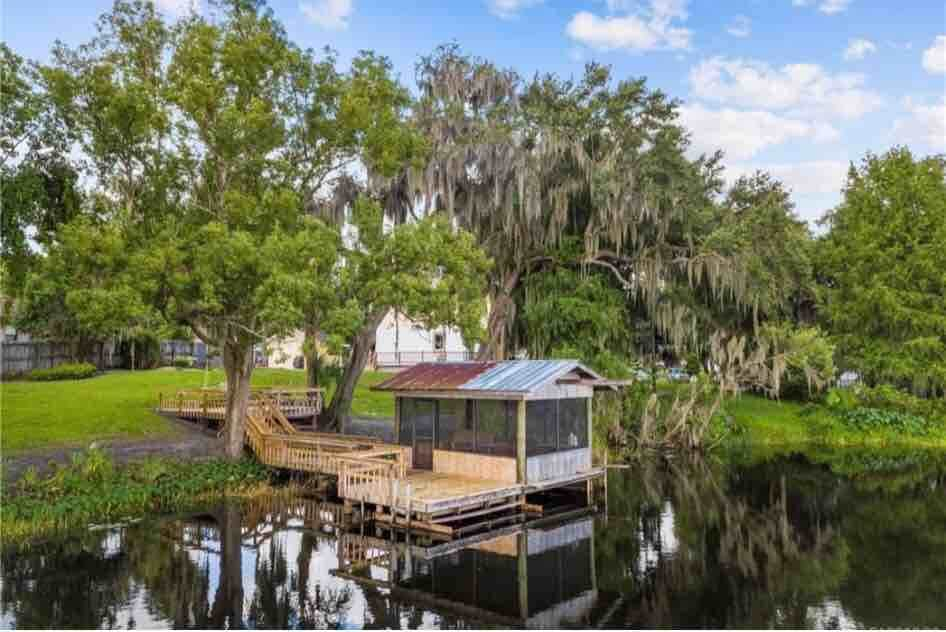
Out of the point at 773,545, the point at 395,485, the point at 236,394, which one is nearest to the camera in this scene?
the point at 773,545

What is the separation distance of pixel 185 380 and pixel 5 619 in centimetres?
2445

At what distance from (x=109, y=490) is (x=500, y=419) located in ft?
31.1

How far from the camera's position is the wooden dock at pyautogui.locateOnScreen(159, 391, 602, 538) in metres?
14.6

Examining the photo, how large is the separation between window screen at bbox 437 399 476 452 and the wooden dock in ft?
2.59

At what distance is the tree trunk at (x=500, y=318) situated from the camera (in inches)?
1107

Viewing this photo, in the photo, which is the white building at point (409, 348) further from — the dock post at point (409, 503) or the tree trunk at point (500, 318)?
the dock post at point (409, 503)

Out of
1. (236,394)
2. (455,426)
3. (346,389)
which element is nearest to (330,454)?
(455,426)

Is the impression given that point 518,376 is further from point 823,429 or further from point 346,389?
point 823,429

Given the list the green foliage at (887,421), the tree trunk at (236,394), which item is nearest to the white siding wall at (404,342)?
the green foliage at (887,421)

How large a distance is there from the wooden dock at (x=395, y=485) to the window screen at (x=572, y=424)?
84cm

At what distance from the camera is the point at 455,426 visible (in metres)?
17.3

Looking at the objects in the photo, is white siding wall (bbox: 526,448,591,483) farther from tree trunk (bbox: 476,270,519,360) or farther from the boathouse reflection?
tree trunk (bbox: 476,270,519,360)

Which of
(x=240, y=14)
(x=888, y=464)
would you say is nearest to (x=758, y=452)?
(x=888, y=464)

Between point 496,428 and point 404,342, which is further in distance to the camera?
point 404,342
